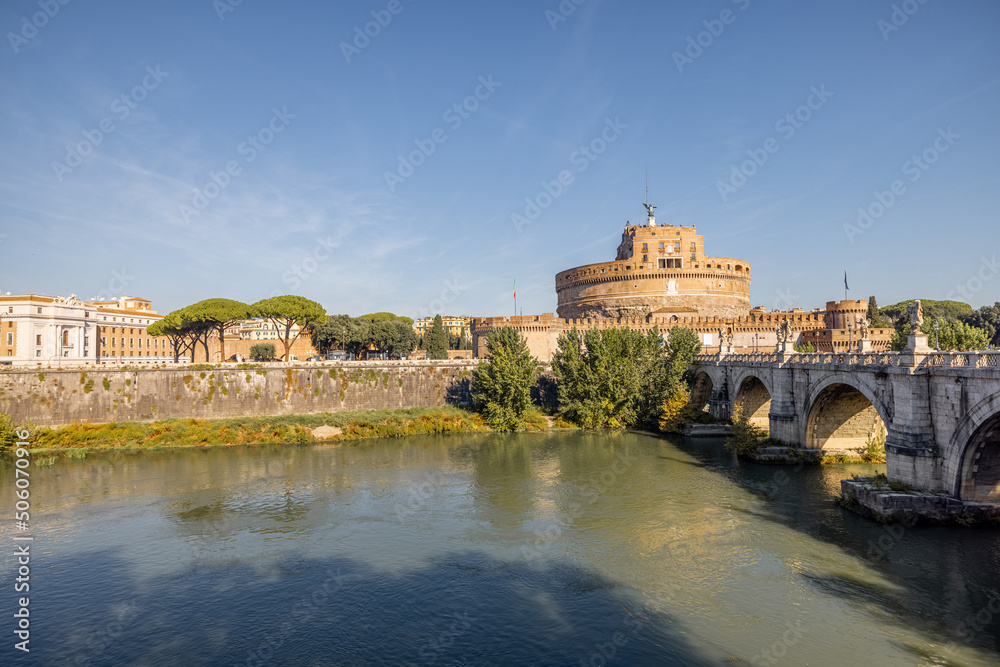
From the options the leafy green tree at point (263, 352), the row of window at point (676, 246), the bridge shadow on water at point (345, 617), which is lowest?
the bridge shadow on water at point (345, 617)

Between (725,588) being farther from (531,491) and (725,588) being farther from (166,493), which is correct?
(166,493)

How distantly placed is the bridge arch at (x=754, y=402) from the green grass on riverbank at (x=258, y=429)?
525 inches

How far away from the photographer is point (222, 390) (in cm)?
4250

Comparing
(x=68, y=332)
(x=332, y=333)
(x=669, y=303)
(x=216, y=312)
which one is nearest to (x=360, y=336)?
(x=332, y=333)

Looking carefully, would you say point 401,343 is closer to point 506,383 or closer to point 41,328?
point 506,383

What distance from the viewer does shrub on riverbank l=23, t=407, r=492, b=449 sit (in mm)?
36344

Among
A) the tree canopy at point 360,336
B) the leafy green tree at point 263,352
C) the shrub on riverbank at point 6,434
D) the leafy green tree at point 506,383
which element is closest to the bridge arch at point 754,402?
the leafy green tree at point 506,383

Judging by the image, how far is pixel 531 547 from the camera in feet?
58.9

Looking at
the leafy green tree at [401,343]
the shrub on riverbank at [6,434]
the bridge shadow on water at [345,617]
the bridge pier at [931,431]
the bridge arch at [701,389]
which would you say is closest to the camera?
the bridge shadow on water at [345,617]

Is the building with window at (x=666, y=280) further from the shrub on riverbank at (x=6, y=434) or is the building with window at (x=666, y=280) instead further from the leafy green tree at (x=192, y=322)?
the shrub on riverbank at (x=6, y=434)

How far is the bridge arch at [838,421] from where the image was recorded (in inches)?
1016

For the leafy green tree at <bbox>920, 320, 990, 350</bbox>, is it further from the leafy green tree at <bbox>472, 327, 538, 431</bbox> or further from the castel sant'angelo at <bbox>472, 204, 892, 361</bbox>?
the leafy green tree at <bbox>472, 327, 538, 431</bbox>

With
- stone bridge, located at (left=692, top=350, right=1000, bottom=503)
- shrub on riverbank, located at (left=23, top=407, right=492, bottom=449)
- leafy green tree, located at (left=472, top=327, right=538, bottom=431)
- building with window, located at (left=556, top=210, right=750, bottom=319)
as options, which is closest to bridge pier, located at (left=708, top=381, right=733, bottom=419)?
stone bridge, located at (left=692, top=350, right=1000, bottom=503)

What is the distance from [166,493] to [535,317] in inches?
1493
